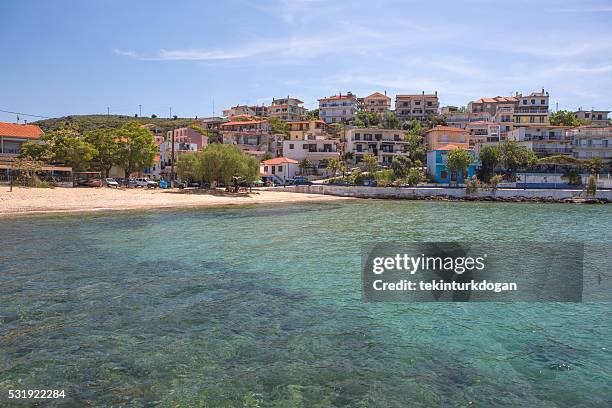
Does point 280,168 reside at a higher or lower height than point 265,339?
higher

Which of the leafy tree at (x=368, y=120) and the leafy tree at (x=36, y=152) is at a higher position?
the leafy tree at (x=368, y=120)

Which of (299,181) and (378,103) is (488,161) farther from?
(378,103)

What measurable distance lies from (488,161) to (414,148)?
15484 millimetres

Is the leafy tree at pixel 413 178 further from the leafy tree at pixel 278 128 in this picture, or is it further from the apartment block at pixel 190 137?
the apartment block at pixel 190 137

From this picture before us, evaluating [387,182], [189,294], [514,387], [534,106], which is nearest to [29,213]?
[189,294]

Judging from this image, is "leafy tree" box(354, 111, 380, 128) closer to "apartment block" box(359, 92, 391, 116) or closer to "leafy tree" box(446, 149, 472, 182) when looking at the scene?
"apartment block" box(359, 92, 391, 116)

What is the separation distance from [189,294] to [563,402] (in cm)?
1122

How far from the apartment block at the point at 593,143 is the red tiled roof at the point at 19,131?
9222 cm

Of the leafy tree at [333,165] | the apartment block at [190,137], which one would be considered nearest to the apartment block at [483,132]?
the leafy tree at [333,165]

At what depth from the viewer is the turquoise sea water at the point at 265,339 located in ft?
29.5

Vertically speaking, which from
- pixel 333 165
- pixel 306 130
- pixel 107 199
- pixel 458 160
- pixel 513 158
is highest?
pixel 306 130

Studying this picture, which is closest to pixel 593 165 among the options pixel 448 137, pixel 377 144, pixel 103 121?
pixel 448 137

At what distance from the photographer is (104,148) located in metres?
68.1

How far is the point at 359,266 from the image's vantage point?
69.1ft
